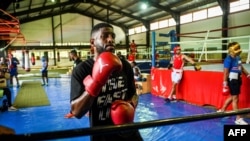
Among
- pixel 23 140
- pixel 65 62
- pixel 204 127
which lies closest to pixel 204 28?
pixel 204 127

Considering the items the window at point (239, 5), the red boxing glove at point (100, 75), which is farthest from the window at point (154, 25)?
the red boxing glove at point (100, 75)

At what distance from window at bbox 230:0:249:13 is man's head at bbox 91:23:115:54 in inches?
525

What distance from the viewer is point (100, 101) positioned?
1.50 metres

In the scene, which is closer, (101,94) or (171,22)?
(101,94)

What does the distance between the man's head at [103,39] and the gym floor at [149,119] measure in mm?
2279

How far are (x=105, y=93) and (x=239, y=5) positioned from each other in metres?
13.9

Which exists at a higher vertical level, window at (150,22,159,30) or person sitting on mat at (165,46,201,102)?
window at (150,22,159,30)

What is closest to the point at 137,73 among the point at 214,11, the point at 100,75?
the point at 100,75

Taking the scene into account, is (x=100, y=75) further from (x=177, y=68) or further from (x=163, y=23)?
(x=163, y=23)

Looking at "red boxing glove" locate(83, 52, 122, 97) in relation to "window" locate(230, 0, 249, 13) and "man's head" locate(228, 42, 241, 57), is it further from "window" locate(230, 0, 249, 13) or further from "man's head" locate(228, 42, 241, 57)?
"window" locate(230, 0, 249, 13)

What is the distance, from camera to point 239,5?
13008mm

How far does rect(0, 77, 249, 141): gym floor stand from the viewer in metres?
3.55

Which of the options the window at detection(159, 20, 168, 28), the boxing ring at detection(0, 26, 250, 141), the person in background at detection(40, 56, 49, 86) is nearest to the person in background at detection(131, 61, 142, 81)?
the boxing ring at detection(0, 26, 250, 141)

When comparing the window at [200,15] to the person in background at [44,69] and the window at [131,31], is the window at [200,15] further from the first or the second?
the person in background at [44,69]
